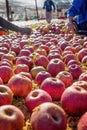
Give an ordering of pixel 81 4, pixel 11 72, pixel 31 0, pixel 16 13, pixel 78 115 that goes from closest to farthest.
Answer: pixel 78 115, pixel 11 72, pixel 81 4, pixel 16 13, pixel 31 0

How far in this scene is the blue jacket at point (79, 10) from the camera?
978cm

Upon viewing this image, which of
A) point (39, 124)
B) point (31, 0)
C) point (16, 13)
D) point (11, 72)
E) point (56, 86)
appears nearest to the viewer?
point (39, 124)

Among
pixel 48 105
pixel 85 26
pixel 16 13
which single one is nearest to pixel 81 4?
pixel 85 26

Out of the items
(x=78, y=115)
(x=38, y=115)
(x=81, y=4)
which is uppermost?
(x=81, y=4)

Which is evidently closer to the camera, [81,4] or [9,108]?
[9,108]

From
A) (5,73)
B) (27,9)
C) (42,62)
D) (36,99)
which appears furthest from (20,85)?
(27,9)

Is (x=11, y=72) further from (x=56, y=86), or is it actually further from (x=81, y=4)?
(x=81, y=4)

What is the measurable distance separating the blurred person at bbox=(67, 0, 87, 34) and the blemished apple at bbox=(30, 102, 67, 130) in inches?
271

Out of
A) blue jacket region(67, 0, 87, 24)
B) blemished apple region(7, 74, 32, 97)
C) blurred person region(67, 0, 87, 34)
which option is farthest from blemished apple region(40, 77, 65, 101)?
blue jacket region(67, 0, 87, 24)

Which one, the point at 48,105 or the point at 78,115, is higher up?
the point at 48,105

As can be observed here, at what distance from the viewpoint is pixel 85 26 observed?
34.0 ft

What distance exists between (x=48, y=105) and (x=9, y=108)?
0.35 m

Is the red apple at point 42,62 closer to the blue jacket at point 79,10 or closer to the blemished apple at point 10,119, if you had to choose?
the blemished apple at point 10,119

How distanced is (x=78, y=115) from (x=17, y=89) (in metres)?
0.99
